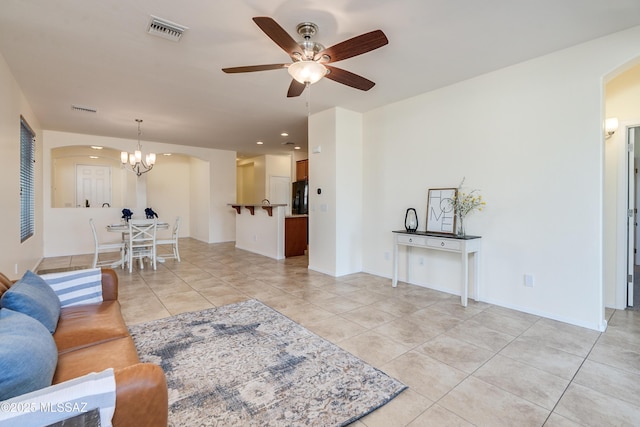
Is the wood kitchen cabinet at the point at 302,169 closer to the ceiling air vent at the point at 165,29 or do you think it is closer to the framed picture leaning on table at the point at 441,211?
the framed picture leaning on table at the point at 441,211

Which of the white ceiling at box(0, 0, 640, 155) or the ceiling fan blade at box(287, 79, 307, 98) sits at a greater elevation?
the white ceiling at box(0, 0, 640, 155)

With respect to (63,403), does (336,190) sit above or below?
above

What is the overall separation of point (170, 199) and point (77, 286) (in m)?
7.41

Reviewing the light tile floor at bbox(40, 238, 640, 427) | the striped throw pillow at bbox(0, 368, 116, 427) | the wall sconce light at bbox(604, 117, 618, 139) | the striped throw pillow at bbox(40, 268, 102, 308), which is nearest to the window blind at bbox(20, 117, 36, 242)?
the light tile floor at bbox(40, 238, 640, 427)

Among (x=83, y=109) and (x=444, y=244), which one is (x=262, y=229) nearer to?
(x=83, y=109)

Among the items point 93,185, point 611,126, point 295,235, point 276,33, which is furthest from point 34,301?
point 93,185

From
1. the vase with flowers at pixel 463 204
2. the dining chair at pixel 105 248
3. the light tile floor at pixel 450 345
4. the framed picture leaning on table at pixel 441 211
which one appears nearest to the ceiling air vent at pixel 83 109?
the dining chair at pixel 105 248

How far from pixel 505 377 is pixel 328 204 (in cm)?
325

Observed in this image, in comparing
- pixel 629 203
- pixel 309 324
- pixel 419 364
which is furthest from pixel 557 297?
pixel 309 324

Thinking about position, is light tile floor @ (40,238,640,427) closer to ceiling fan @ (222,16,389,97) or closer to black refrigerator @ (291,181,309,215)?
ceiling fan @ (222,16,389,97)

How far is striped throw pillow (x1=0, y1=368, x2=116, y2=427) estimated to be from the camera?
81 cm

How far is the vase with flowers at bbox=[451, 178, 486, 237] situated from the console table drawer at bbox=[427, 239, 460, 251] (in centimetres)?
A: 19

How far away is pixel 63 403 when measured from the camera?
2.86 feet

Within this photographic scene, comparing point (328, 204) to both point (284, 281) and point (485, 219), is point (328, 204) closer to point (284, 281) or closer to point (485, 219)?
point (284, 281)
